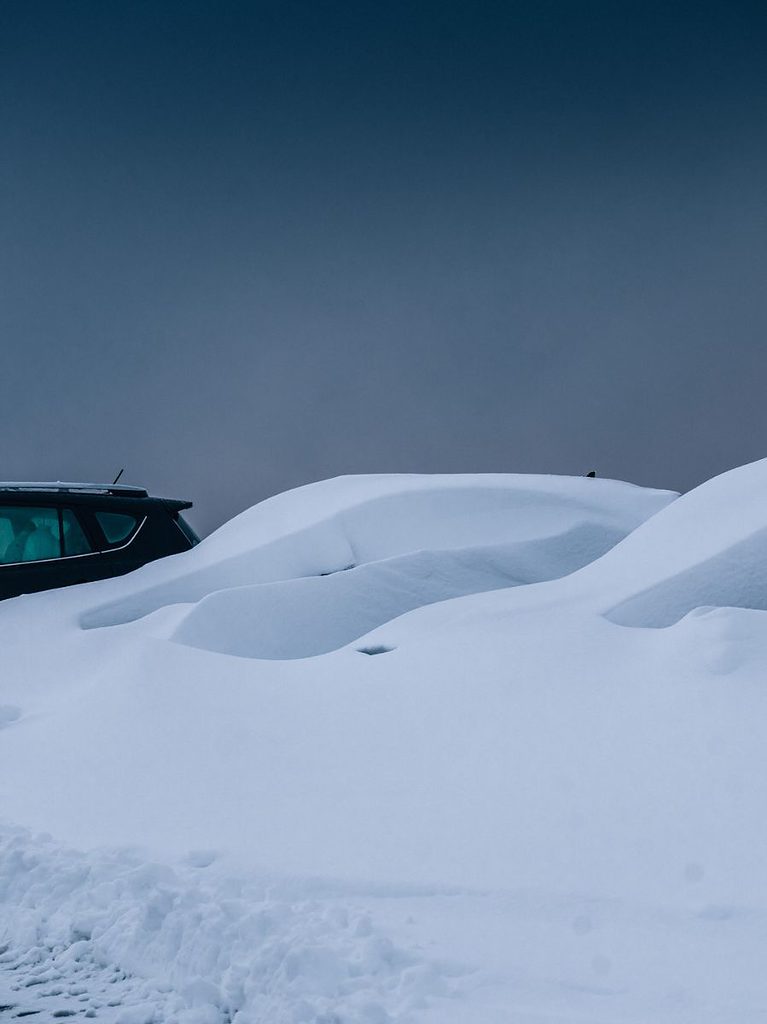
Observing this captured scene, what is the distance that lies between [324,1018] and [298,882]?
688 millimetres

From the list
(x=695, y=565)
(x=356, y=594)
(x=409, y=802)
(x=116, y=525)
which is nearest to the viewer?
(x=409, y=802)

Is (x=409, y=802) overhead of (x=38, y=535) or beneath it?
beneath

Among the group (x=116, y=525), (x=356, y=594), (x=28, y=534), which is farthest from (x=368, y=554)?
(x=28, y=534)

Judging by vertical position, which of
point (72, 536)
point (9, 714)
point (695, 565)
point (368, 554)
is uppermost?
point (72, 536)

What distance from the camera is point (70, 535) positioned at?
22.6 feet

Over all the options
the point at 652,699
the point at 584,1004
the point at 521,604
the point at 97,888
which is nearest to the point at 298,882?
the point at 97,888

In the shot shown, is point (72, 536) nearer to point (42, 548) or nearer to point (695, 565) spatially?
point (42, 548)

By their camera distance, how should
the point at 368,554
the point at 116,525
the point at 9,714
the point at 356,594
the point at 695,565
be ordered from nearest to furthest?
the point at 695,565 < the point at 9,714 < the point at 356,594 < the point at 368,554 < the point at 116,525

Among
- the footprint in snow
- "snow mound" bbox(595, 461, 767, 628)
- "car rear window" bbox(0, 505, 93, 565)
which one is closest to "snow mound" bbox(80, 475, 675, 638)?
"car rear window" bbox(0, 505, 93, 565)

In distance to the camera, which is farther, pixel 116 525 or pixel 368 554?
pixel 116 525

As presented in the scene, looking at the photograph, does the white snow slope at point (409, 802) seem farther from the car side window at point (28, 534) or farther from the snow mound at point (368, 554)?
the car side window at point (28, 534)

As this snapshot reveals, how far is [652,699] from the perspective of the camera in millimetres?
3672

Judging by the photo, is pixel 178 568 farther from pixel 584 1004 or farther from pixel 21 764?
pixel 584 1004

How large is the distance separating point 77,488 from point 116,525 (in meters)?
0.43
